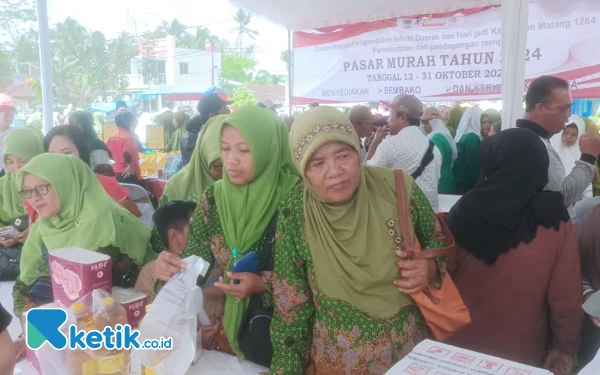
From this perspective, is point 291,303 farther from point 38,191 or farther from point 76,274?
point 38,191

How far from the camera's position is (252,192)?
1.66 m

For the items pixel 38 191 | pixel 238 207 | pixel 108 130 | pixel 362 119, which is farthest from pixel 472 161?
pixel 108 130

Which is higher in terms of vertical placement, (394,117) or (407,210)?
(394,117)

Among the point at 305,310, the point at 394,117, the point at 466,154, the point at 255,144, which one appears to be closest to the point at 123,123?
the point at 394,117

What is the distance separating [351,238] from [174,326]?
58 cm

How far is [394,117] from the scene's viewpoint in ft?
12.0

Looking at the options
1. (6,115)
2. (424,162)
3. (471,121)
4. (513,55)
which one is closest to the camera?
(513,55)

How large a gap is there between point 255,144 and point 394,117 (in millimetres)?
2227

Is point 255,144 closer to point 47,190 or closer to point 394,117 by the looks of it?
point 47,190

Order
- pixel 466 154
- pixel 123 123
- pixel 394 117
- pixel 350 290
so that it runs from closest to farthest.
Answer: pixel 350 290 → pixel 394 117 → pixel 466 154 → pixel 123 123

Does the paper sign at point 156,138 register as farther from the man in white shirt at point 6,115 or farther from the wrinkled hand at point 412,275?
the wrinkled hand at point 412,275

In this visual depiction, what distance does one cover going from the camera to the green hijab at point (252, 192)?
1.58 metres

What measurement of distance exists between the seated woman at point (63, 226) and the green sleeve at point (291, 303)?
772mm

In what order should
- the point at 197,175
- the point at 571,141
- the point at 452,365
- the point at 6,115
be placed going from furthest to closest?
the point at 6,115 < the point at 571,141 < the point at 197,175 < the point at 452,365
